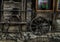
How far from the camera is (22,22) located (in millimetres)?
10047

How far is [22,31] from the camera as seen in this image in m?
10.1

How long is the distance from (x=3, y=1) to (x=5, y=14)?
64cm

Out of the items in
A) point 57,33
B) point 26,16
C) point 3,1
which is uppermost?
point 3,1

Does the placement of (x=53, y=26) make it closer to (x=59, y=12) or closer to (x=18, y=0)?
(x=59, y=12)

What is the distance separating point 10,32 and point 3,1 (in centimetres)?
155

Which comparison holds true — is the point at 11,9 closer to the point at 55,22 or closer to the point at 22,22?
the point at 22,22

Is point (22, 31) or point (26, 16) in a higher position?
point (26, 16)

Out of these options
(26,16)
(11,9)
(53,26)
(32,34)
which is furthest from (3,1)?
(53,26)

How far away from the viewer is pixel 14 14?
10.1m

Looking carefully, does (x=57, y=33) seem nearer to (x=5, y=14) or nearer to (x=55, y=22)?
(x=55, y=22)

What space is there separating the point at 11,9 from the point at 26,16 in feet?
2.67

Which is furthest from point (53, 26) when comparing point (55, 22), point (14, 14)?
point (14, 14)

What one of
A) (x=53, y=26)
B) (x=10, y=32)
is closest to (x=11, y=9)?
(x=10, y=32)

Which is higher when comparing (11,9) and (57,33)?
(11,9)
